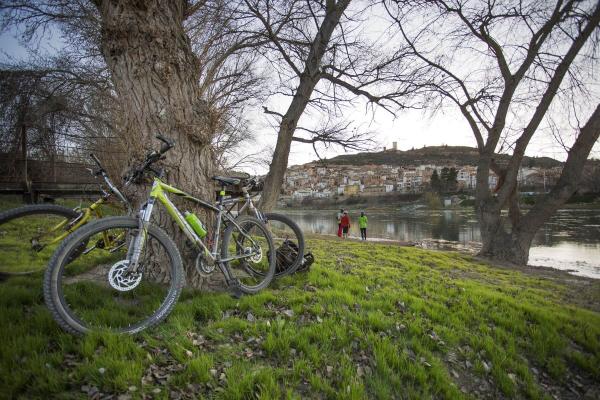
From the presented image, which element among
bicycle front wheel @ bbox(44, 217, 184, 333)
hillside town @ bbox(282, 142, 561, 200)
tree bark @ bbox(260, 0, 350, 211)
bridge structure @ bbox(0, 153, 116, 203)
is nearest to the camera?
bicycle front wheel @ bbox(44, 217, 184, 333)

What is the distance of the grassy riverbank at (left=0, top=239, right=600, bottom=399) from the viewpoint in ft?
6.34

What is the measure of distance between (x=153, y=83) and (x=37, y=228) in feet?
6.46

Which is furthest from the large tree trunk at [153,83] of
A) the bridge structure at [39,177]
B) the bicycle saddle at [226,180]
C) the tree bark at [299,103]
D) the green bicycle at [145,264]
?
the bridge structure at [39,177]

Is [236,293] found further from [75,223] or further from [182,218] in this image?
[75,223]

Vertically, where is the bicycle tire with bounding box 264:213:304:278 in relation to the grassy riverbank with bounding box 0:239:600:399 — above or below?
above

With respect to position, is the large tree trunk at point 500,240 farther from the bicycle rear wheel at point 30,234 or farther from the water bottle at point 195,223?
the bicycle rear wheel at point 30,234

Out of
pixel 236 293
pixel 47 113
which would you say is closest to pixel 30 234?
pixel 236 293

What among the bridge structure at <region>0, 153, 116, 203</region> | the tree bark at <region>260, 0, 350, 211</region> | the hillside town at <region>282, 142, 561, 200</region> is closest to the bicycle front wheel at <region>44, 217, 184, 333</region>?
the tree bark at <region>260, 0, 350, 211</region>

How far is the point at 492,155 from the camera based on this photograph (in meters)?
11.0

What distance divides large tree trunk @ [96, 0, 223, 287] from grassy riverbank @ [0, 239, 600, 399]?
1.10m

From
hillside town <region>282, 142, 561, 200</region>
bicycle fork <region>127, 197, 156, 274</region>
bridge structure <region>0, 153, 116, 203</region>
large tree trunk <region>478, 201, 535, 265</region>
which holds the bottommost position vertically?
large tree trunk <region>478, 201, 535, 265</region>

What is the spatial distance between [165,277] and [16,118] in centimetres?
1052

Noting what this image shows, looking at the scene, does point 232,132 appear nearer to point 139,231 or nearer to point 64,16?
point 64,16

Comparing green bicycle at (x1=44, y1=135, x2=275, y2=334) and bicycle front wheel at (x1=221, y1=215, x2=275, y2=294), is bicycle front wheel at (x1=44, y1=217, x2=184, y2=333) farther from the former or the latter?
bicycle front wheel at (x1=221, y1=215, x2=275, y2=294)
